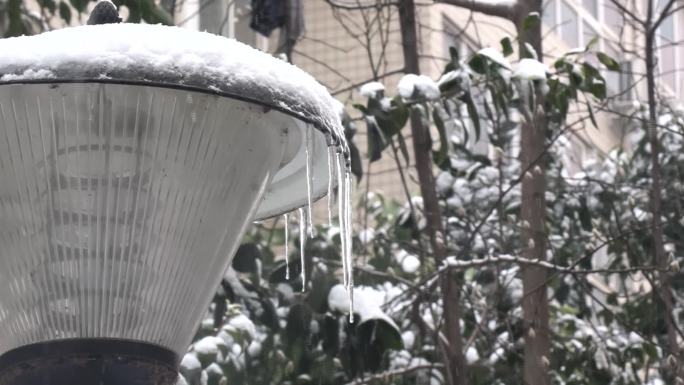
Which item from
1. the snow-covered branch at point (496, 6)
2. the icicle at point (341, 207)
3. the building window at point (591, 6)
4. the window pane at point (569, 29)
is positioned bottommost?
the icicle at point (341, 207)

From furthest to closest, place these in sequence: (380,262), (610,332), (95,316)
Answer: (610,332) → (380,262) → (95,316)

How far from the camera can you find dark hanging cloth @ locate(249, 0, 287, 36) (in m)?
7.66

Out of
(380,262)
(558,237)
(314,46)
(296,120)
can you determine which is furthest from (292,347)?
(314,46)

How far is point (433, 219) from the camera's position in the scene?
7.21 m

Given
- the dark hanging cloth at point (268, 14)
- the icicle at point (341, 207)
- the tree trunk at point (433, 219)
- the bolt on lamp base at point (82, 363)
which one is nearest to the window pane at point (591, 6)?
the dark hanging cloth at point (268, 14)

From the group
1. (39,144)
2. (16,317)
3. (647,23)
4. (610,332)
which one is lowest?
(610,332)

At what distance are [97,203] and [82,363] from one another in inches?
11.9

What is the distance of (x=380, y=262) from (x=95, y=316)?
231 inches

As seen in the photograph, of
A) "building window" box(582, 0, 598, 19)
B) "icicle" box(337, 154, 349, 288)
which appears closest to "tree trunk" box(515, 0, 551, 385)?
"icicle" box(337, 154, 349, 288)

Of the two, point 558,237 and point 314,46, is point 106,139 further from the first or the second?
point 314,46

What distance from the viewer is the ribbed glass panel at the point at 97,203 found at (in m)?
2.58

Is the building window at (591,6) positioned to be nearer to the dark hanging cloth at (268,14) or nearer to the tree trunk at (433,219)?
the dark hanging cloth at (268,14)

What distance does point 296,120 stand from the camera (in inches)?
111

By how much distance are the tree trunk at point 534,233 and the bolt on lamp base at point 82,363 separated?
13.3 feet
